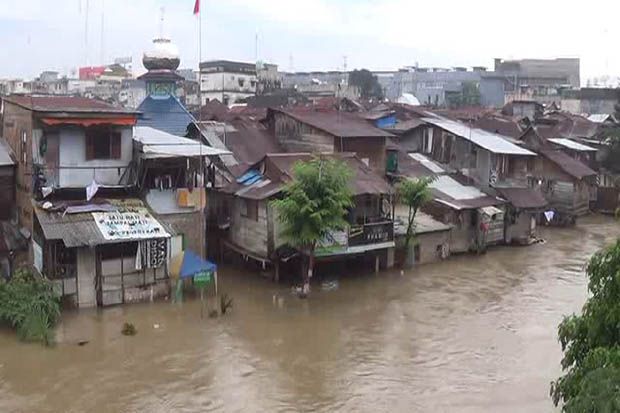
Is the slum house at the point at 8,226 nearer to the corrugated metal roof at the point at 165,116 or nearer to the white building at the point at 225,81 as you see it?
the corrugated metal roof at the point at 165,116

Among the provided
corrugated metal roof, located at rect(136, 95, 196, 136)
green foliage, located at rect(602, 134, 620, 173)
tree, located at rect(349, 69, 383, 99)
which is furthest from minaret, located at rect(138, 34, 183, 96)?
tree, located at rect(349, 69, 383, 99)

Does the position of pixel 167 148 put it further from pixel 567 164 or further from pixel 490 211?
pixel 567 164

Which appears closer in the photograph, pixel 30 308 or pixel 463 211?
pixel 30 308

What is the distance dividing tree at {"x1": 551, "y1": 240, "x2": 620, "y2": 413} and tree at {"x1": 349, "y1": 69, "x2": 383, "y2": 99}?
80654 millimetres

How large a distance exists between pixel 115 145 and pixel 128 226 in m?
2.85

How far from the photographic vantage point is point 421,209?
27.6 m

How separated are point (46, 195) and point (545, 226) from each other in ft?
76.9

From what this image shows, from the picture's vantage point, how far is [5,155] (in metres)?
21.5

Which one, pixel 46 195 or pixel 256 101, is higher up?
pixel 256 101

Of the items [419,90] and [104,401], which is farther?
[419,90]

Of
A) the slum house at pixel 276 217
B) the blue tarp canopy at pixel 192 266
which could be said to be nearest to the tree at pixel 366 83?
the slum house at pixel 276 217

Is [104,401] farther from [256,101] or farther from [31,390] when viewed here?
[256,101]

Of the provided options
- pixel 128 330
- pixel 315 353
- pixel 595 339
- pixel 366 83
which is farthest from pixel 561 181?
pixel 366 83

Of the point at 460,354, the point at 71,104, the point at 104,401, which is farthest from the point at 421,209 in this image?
the point at 104,401
